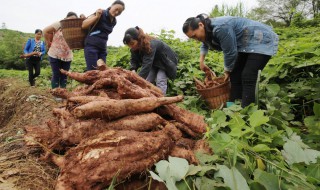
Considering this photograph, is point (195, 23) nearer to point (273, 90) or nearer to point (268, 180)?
point (273, 90)

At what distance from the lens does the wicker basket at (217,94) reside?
2.90m

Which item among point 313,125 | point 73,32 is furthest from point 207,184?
point 73,32

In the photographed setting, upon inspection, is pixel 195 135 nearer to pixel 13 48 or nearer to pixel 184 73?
pixel 184 73

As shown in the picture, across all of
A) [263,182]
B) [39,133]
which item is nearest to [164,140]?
[263,182]

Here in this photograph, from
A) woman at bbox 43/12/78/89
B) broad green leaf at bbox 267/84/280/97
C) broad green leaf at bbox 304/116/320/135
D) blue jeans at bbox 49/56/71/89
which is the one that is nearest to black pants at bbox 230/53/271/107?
broad green leaf at bbox 267/84/280/97

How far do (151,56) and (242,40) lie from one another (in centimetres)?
116

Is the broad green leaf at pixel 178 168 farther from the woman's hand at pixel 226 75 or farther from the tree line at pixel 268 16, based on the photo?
the tree line at pixel 268 16

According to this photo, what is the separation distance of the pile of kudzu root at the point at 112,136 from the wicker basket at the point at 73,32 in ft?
5.51

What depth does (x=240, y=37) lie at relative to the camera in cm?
263

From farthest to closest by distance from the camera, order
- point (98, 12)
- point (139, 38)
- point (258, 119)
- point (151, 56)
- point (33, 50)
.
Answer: point (33, 50)
point (98, 12)
point (151, 56)
point (139, 38)
point (258, 119)

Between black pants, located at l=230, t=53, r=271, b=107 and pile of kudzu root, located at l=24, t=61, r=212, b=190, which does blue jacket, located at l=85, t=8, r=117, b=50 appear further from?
black pants, located at l=230, t=53, r=271, b=107

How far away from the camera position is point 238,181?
1.15m

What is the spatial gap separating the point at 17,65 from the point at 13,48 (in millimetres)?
1120

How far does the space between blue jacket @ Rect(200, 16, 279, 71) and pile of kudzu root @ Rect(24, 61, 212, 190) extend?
1.04 metres
